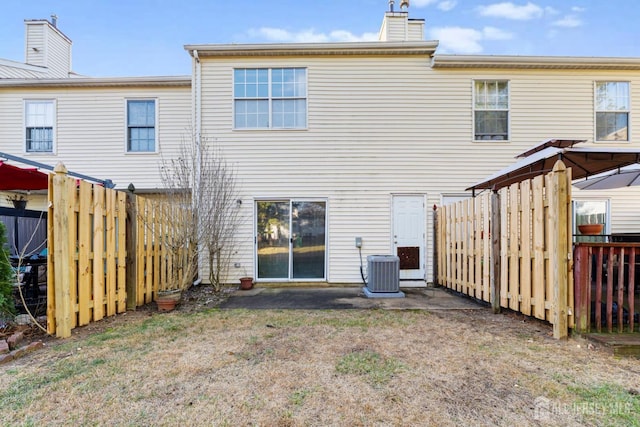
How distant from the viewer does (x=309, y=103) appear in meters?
7.62

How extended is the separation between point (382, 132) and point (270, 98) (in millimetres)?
2940

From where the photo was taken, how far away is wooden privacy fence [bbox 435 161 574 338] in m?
3.77

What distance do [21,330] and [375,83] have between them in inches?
315

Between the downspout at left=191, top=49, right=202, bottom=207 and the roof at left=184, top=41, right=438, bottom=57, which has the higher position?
the roof at left=184, top=41, right=438, bottom=57

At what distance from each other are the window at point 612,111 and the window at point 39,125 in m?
14.5

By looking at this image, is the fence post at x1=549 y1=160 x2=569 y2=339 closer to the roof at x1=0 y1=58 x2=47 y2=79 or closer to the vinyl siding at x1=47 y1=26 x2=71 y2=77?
the roof at x1=0 y1=58 x2=47 y2=79

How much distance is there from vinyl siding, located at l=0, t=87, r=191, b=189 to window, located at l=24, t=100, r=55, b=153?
0.42ft

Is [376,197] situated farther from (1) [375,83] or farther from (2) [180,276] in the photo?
(2) [180,276]

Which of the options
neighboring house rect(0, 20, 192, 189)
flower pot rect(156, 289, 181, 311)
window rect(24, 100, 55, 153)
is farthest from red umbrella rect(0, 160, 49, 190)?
window rect(24, 100, 55, 153)

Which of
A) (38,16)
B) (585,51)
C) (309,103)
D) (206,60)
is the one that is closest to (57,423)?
(309,103)

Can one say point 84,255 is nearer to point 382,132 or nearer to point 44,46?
point 382,132

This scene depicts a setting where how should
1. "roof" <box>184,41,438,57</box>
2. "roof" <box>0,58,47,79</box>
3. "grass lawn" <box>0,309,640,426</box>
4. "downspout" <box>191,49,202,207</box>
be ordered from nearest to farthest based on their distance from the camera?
"grass lawn" <box>0,309,640,426</box>, "roof" <box>184,41,438,57</box>, "downspout" <box>191,49,202,207</box>, "roof" <box>0,58,47,79</box>

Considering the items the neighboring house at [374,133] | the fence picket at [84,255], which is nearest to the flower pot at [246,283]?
the neighboring house at [374,133]

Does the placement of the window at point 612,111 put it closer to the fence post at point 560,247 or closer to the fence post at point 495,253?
the fence post at point 495,253
